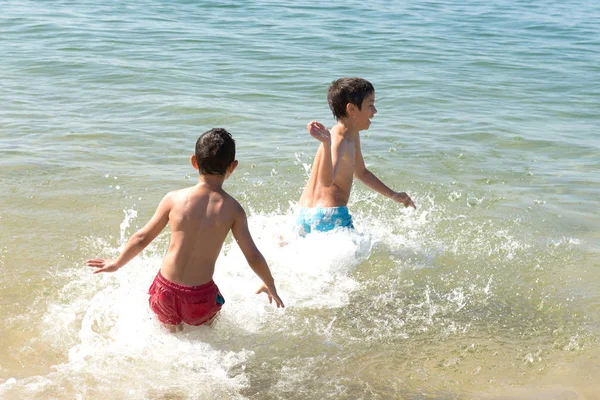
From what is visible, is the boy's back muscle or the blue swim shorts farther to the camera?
the blue swim shorts

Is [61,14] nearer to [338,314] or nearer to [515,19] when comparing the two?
[515,19]

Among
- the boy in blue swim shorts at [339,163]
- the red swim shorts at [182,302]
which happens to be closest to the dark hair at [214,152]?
the red swim shorts at [182,302]

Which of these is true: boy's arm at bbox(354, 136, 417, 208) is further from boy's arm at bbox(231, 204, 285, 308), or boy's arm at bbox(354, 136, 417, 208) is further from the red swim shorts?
the red swim shorts

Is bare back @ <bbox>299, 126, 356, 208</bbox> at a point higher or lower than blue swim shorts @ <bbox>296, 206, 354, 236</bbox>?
higher

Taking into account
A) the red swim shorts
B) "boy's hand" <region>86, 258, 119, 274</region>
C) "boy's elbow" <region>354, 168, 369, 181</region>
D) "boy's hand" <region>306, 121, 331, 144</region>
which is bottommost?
the red swim shorts

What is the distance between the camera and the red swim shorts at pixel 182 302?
402 centimetres

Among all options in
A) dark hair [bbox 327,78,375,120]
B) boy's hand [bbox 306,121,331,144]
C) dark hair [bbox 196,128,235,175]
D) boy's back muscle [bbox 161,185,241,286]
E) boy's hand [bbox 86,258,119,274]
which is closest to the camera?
dark hair [bbox 196,128,235,175]

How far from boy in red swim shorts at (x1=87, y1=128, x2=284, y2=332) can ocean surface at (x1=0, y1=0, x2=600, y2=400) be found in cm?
22

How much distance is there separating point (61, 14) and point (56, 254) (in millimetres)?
11876

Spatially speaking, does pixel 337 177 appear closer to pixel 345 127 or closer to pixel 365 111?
pixel 345 127

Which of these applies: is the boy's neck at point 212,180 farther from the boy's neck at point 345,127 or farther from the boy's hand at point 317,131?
the boy's neck at point 345,127

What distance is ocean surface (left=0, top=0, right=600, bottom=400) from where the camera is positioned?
415cm

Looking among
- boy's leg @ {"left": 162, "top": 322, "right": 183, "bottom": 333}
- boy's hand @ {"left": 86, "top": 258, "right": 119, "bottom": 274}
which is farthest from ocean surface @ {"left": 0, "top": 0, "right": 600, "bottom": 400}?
boy's hand @ {"left": 86, "top": 258, "right": 119, "bottom": 274}

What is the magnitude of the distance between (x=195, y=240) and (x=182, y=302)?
33 cm
